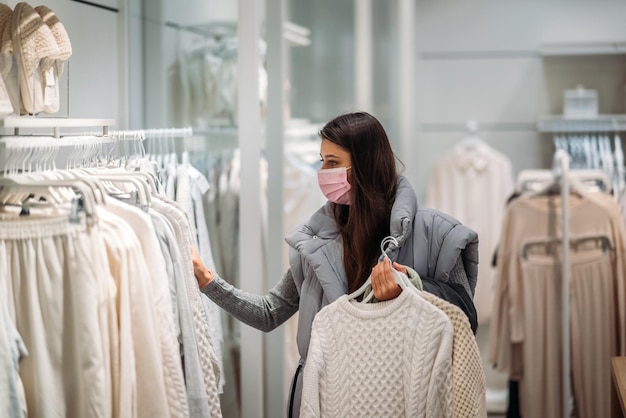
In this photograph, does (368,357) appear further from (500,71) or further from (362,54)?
(500,71)

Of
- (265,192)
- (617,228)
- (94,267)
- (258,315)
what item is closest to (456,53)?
(617,228)

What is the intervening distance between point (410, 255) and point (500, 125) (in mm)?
3206

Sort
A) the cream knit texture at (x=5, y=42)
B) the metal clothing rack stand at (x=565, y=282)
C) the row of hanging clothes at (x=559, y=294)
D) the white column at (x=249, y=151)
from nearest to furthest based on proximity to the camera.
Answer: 1. the cream knit texture at (x=5, y=42)
2. the white column at (x=249, y=151)
3. the metal clothing rack stand at (x=565, y=282)
4. the row of hanging clothes at (x=559, y=294)

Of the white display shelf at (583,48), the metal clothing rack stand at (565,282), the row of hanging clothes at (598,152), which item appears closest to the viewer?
the metal clothing rack stand at (565,282)

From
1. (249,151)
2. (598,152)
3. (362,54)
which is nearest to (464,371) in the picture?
(249,151)


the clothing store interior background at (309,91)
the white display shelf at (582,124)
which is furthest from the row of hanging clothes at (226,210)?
the white display shelf at (582,124)

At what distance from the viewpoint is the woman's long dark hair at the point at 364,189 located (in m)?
2.15

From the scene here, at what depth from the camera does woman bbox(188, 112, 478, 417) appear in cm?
210

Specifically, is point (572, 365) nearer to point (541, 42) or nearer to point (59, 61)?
point (541, 42)

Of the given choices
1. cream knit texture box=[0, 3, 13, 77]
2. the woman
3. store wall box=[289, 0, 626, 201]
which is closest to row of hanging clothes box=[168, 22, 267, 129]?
the woman

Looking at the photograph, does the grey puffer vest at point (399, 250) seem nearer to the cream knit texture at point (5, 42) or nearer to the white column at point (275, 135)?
the white column at point (275, 135)

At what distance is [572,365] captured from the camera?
385 cm

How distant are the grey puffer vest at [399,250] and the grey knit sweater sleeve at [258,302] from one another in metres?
0.15

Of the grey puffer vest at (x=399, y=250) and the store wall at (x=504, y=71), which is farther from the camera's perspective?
the store wall at (x=504, y=71)
